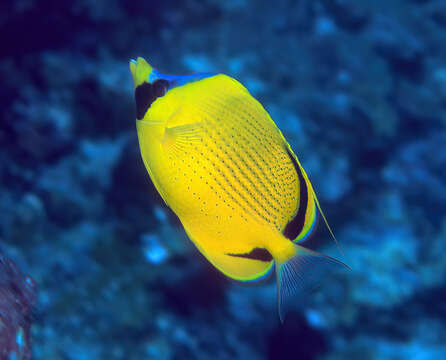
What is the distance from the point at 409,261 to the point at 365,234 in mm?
307

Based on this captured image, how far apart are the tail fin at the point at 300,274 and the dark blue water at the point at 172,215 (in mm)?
1071

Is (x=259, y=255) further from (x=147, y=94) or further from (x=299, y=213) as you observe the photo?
(x=147, y=94)

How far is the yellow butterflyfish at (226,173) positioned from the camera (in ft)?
2.13

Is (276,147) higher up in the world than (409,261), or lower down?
lower down

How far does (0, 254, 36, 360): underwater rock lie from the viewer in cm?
69

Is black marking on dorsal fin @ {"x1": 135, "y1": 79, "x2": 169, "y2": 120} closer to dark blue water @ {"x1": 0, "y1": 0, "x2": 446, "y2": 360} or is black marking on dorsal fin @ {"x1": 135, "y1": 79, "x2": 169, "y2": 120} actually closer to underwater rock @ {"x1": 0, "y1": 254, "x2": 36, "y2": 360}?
underwater rock @ {"x1": 0, "y1": 254, "x2": 36, "y2": 360}

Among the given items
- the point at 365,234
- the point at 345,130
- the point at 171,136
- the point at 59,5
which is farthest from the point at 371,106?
the point at 59,5

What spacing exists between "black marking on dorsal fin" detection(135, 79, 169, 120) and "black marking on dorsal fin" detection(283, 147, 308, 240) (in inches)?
11.0

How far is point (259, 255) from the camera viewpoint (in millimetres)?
709

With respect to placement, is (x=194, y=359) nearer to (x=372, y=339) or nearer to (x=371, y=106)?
(x=372, y=339)

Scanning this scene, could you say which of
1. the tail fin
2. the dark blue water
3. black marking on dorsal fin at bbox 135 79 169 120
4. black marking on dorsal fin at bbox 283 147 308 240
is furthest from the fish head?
the dark blue water

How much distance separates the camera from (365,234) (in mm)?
2260

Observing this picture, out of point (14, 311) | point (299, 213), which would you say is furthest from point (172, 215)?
point (299, 213)

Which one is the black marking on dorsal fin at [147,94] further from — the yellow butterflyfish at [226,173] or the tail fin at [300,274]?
the tail fin at [300,274]
